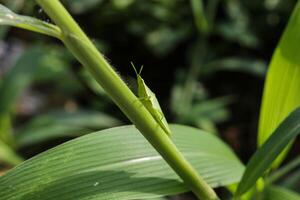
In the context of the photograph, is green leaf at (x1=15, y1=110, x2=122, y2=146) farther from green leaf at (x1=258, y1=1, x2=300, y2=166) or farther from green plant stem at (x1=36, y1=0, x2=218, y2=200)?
green plant stem at (x1=36, y1=0, x2=218, y2=200)

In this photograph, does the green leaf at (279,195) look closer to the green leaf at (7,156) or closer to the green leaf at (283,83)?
the green leaf at (283,83)

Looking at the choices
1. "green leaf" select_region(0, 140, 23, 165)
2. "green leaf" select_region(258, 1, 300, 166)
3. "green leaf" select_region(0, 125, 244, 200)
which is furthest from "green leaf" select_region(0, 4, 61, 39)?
"green leaf" select_region(0, 140, 23, 165)

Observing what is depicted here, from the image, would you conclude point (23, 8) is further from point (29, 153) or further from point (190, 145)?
point (190, 145)

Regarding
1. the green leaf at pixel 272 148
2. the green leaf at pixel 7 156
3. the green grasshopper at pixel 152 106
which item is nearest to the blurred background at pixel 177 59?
the green leaf at pixel 7 156

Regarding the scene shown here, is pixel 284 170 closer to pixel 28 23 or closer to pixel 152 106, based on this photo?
pixel 152 106

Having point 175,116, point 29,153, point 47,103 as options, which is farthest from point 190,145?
point 47,103

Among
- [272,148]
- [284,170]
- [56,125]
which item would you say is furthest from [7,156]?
[272,148]
